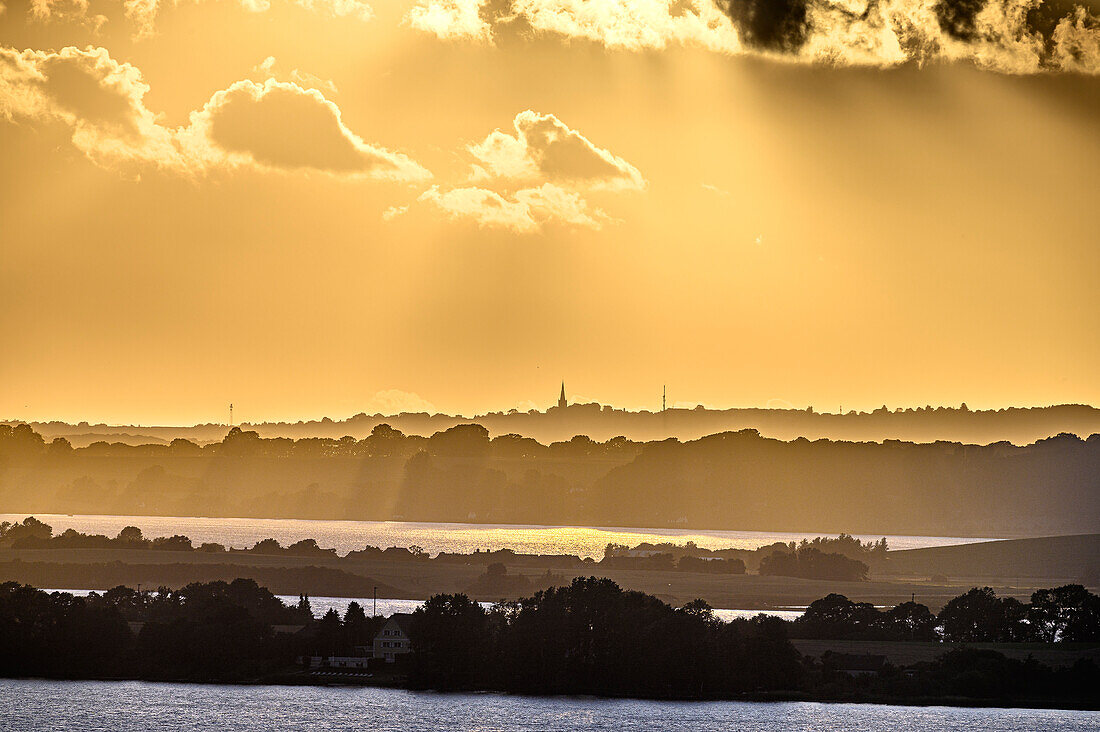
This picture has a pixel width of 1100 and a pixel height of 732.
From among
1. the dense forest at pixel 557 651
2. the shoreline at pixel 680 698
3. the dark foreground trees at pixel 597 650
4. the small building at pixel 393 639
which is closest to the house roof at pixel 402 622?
the small building at pixel 393 639

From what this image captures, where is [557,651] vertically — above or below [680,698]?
above

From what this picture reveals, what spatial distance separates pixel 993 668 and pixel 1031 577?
85.4 m

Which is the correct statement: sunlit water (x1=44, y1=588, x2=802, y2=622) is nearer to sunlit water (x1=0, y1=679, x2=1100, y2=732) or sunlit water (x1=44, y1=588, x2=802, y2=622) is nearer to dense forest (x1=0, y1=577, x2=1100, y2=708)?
dense forest (x1=0, y1=577, x2=1100, y2=708)

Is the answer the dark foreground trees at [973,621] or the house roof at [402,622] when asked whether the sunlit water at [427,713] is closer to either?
the house roof at [402,622]

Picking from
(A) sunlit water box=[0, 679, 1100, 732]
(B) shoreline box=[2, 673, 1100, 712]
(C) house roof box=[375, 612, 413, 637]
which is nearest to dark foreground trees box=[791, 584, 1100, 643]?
A: (B) shoreline box=[2, 673, 1100, 712]

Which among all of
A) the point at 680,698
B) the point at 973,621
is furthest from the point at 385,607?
the point at 680,698

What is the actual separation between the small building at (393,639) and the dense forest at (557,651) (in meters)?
0.76

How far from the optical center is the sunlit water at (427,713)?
6738 centimetres

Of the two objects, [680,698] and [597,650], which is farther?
[597,650]

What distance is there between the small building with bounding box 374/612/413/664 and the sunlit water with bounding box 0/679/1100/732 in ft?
16.5

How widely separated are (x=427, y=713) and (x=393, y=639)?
497 inches

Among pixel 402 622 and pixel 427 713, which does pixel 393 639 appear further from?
pixel 427 713

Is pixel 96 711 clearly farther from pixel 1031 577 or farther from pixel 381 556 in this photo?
pixel 1031 577

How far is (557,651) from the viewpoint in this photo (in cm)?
7631
